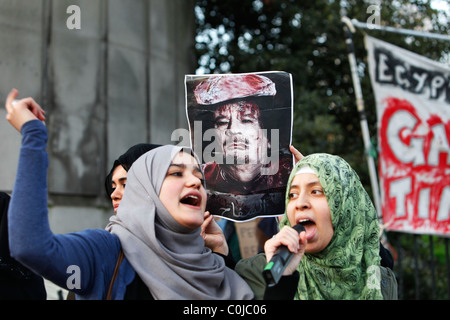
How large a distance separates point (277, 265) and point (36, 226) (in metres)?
0.77

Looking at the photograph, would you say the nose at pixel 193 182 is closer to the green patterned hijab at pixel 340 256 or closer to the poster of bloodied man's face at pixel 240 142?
the green patterned hijab at pixel 340 256

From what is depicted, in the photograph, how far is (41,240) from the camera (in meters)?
1.74

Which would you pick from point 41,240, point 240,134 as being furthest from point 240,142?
point 41,240

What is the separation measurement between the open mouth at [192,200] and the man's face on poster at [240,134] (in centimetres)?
69

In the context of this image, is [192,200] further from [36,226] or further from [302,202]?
[36,226]

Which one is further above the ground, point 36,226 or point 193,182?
point 193,182

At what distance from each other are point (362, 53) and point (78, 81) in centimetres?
496

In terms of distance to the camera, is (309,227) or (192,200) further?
(309,227)

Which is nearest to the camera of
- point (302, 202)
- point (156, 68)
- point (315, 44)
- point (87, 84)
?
point (302, 202)

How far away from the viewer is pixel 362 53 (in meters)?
9.84

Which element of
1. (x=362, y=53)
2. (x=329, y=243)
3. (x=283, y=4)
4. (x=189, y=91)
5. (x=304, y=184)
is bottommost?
(x=329, y=243)

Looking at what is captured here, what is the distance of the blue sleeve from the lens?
171 centimetres
